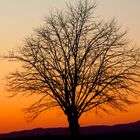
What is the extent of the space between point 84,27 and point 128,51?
4.34 m

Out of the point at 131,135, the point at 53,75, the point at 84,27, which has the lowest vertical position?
the point at 131,135

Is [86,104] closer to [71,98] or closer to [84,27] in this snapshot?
[71,98]

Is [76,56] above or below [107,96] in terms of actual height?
above

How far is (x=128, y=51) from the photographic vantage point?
43812 mm

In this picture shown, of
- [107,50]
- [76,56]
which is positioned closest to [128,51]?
[107,50]

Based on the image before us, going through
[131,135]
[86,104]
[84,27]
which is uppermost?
[84,27]

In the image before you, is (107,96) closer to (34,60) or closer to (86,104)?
(86,104)

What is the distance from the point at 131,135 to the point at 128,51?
24.0ft

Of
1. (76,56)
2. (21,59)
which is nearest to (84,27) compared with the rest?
→ (76,56)

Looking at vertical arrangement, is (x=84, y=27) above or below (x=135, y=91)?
above

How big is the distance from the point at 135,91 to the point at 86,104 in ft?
14.4

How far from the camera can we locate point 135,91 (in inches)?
1705

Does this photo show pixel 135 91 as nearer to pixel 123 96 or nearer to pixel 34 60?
pixel 123 96

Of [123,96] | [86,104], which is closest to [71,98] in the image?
[86,104]
